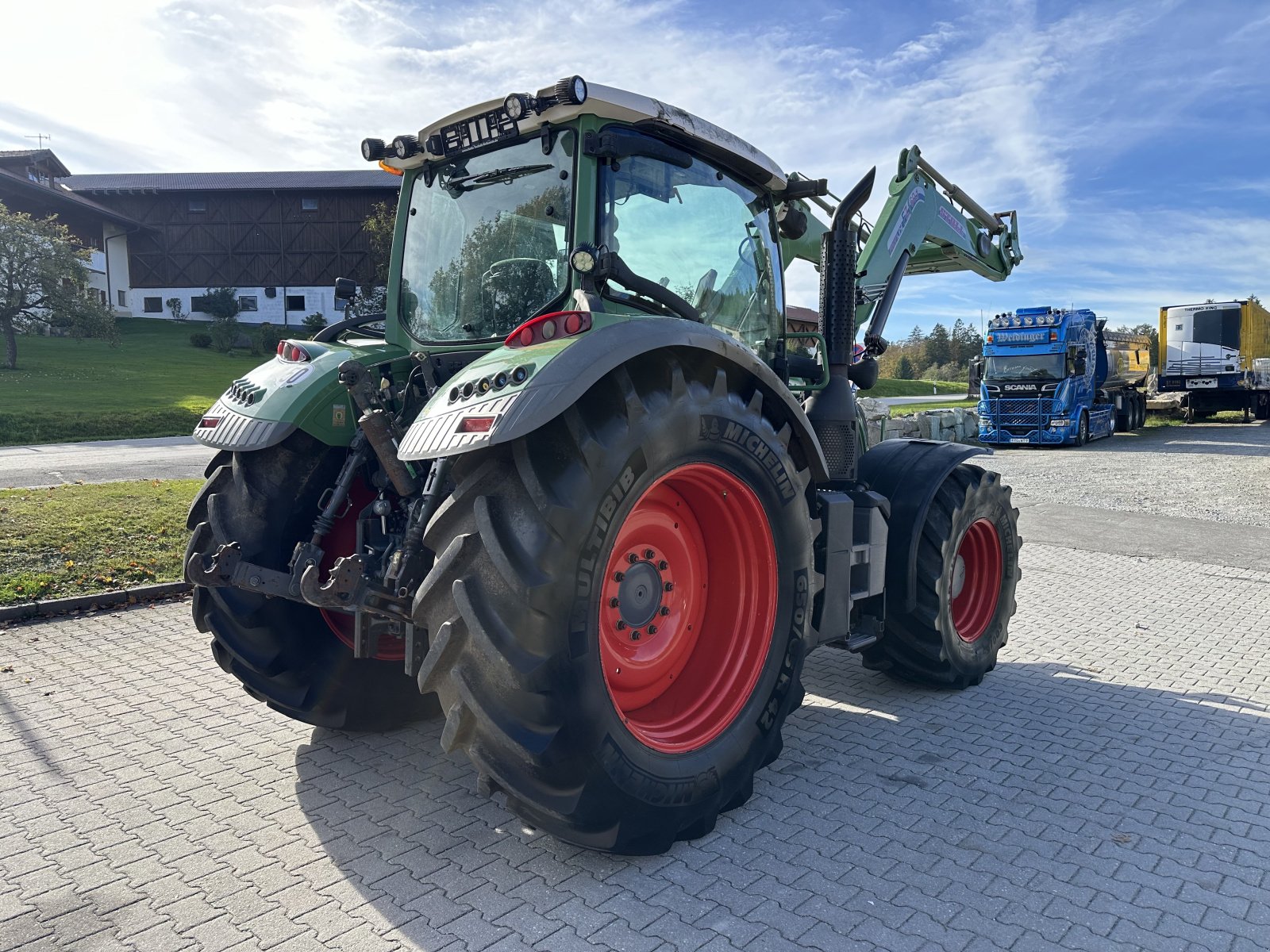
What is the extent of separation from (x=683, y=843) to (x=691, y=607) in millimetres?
864

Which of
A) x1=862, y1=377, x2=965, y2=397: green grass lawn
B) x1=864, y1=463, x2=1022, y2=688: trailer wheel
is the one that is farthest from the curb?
x1=862, y1=377, x2=965, y2=397: green grass lawn

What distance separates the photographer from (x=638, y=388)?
298cm

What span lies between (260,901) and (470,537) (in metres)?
1.28

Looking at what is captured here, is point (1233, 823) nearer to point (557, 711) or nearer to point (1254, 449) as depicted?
point (557, 711)

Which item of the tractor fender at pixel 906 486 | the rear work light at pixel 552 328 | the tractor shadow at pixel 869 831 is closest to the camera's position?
the tractor shadow at pixel 869 831

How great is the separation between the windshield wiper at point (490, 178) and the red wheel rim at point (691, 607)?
4.56 ft

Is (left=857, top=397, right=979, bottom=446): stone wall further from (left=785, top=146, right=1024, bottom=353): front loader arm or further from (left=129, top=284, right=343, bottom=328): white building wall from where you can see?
(left=129, top=284, right=343, bottom=328): white building wall

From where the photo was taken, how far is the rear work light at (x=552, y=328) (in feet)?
9.61

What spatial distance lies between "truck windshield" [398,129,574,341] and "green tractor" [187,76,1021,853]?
13 mm

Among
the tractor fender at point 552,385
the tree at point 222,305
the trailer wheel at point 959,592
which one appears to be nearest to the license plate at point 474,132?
the tractor fender at point 552,385

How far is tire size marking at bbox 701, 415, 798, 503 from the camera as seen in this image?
123 inches

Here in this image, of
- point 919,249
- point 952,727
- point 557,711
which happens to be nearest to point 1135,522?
point 919,249

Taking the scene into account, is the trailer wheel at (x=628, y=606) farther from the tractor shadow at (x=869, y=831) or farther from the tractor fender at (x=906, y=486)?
the tractor fender at (x=906, y=486)

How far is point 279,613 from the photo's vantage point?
3709 millimetres
